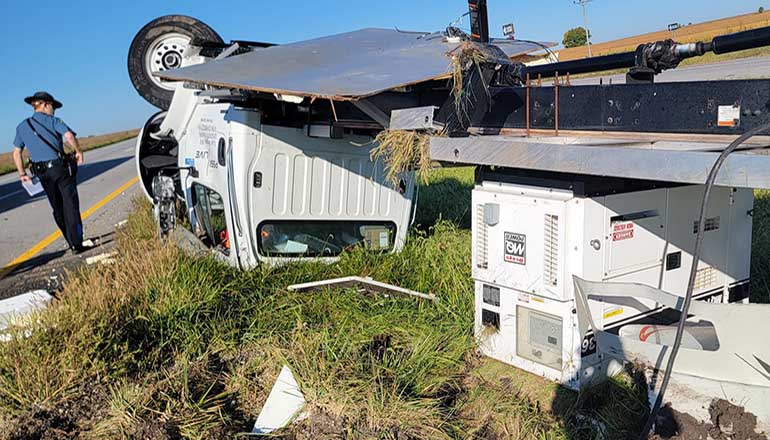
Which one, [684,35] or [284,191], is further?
[684,35]

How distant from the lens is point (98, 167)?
23078 millimetres

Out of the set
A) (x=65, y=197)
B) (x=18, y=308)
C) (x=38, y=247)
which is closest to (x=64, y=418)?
(x=18, y=308)

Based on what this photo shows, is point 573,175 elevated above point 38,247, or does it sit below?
above

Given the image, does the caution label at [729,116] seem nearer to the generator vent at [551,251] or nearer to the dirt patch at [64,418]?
the generator vent at [551,251]

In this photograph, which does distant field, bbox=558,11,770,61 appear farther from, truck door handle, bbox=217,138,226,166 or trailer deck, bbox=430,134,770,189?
truck door handle, bbox=217,138,226,166

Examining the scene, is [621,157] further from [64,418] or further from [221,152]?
[221,152]

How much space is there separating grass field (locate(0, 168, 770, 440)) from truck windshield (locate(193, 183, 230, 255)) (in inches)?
32.1

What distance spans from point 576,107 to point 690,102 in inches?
26.5

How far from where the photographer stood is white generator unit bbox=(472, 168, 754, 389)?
12.3 ft

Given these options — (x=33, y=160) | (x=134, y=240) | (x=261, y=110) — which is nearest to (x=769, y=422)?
(x=261, y=110)

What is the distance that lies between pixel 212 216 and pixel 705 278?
4.61 m

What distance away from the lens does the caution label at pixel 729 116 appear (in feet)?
9.95

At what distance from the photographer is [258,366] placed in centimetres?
455

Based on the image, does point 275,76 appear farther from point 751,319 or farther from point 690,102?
point 751,319
